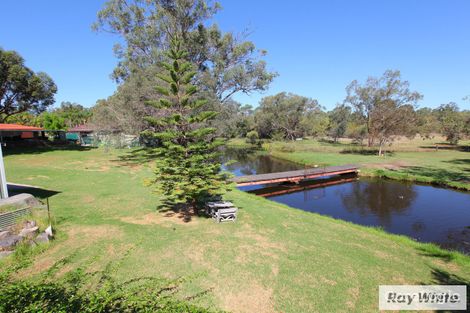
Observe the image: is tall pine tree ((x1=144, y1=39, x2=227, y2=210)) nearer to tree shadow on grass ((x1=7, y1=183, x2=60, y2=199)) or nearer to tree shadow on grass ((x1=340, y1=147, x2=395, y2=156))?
tree shadow on grass ((x1=7, y1=183, x2=60, y2=199))

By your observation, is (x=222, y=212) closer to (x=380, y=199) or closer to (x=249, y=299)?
(x=249, y=299)

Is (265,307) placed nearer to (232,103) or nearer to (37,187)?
(37,187)

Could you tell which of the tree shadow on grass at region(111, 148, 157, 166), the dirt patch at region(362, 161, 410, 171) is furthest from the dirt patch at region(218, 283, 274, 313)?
the dirt patch at region(362, 161, 410, 171)

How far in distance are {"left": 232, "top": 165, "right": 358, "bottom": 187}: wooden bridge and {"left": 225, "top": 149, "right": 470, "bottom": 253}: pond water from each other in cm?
71

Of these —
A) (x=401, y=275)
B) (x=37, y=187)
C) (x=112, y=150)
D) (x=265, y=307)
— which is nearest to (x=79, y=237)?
(x=265, y=307)

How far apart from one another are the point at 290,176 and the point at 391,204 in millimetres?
7934

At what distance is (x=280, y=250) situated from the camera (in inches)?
306

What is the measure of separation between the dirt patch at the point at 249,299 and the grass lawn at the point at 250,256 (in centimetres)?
2

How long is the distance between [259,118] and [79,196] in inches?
1956

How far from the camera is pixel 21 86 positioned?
28000mm

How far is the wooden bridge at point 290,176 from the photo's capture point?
20.3 metres

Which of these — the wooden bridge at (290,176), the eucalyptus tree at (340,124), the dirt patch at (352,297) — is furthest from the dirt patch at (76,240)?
the eucalyptus tree at (340,124)

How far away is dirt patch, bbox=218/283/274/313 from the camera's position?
17.2 feet

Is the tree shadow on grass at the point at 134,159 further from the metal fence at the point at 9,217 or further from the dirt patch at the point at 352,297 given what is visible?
the dirt patch at the point at 352,297
